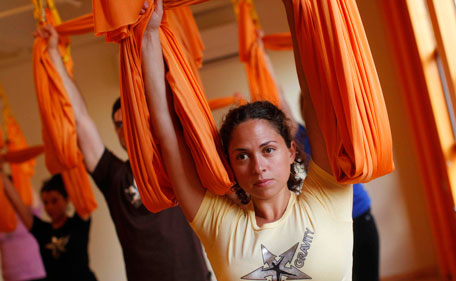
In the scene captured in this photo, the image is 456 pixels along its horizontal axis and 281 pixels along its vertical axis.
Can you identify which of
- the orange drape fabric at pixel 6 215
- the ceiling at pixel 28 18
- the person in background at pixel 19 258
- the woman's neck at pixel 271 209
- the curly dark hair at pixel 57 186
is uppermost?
the ceiling at pixel 28 18

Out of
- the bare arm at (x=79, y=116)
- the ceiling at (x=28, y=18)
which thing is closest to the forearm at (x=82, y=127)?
the bare arm at (x=79, y=116)

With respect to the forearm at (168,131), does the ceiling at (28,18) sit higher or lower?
higher

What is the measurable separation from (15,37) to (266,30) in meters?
1.94

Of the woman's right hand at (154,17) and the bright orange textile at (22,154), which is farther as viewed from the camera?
the bright orange textile at (22,154)

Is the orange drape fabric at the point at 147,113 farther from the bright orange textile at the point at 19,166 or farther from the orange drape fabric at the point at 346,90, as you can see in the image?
the bright orange textile at the point at 19,166

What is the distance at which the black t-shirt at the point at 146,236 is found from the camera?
203cm

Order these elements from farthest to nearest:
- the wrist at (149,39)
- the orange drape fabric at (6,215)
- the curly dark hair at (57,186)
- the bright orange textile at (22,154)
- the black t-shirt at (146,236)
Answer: the curly dark hair at (57,186) < the bright orange textile at (22,154) < the orange drape fabric at (6,215) < the black t-shirt at (146,236) < the wrist at (149,39)

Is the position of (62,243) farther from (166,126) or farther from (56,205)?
(166,126)

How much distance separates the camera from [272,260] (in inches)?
48.2

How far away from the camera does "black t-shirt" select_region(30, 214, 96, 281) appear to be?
2844 mm

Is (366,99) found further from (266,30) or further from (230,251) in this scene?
(266,30)

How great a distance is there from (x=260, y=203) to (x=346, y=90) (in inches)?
16.0

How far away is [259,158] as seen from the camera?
4.16 ft

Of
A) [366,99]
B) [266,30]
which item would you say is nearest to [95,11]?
[366,99]
